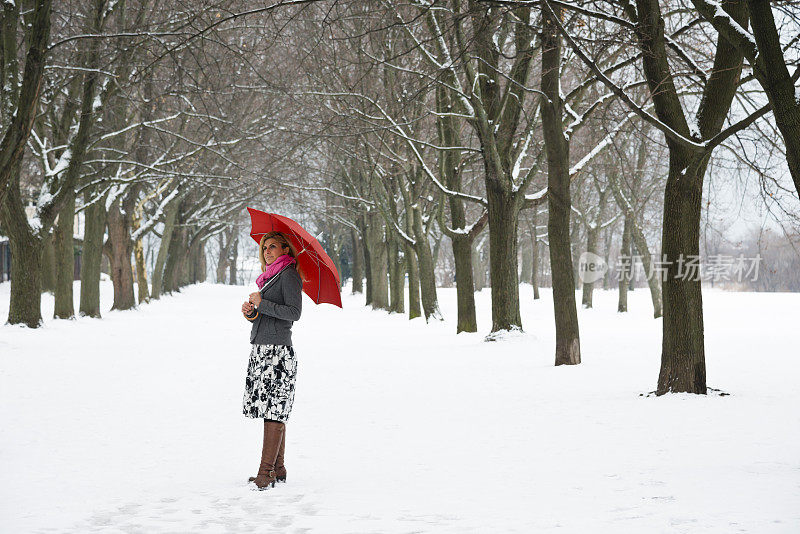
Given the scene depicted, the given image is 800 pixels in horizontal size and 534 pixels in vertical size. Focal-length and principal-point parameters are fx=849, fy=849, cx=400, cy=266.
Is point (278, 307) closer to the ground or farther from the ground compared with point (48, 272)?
closer to the ground

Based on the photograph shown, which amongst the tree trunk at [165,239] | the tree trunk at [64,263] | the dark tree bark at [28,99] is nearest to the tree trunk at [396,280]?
the tree trunk at [165,239]

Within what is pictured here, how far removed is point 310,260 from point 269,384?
93cm

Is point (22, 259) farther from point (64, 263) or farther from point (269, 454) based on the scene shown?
point (269, 454)

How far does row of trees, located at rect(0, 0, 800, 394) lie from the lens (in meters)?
9.32

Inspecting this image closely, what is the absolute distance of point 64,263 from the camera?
910 inches

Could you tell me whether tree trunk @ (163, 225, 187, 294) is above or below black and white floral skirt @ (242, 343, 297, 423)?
above

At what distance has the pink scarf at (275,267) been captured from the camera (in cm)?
591

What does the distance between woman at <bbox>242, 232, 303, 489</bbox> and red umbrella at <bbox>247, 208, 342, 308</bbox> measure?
89mm

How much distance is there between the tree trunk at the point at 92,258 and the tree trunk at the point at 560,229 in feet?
51.9

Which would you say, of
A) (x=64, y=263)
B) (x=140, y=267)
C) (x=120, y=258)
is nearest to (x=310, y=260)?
(x=64, y=263)

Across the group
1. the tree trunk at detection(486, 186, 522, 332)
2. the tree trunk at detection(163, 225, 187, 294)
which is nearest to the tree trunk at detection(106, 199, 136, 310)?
the tree trunk at detection(163, 225, 187, 294)

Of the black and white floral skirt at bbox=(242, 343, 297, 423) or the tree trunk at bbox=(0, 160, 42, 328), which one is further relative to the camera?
the tree trunk at bbox=(0, 160, 42, 328)

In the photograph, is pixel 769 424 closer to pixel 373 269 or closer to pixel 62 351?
pixel 62 351

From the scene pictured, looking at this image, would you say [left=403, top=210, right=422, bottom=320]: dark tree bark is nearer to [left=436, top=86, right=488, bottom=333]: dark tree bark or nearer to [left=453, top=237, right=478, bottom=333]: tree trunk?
[left=436, top=86, right=488, bottom=333]: dark tree bark
